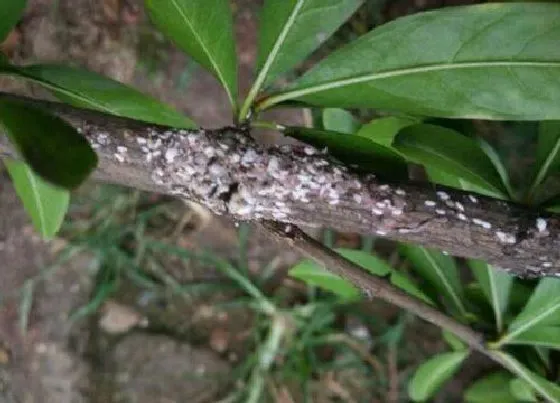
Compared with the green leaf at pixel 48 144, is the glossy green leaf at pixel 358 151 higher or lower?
higher

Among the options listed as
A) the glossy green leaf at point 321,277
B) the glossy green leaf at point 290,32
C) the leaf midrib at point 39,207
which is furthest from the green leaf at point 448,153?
the leaf midrib at point 39,207

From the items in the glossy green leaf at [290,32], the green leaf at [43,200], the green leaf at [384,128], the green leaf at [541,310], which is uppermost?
the glossy green leaf at [290,32]

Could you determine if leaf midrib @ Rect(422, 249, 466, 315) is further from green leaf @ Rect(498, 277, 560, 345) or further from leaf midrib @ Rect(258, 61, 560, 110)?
leaf midrib @ Rect(258, 61, 560, 110)

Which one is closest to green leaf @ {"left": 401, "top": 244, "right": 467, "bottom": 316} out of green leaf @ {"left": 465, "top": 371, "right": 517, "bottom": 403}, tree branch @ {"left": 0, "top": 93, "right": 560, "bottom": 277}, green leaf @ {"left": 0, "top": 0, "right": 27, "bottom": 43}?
tree branch @ {"left": 0, "top": 93, "right": 560, "bottom": 277}

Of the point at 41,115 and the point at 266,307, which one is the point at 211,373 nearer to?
the point at 266,307

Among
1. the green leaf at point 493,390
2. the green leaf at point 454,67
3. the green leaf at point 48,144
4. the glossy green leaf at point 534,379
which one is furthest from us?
the green leaf at point 493,390

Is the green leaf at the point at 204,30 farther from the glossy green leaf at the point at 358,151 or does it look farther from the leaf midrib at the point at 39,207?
the leaf midrib at the point at 39,207

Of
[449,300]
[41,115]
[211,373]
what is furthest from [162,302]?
[41,115]
